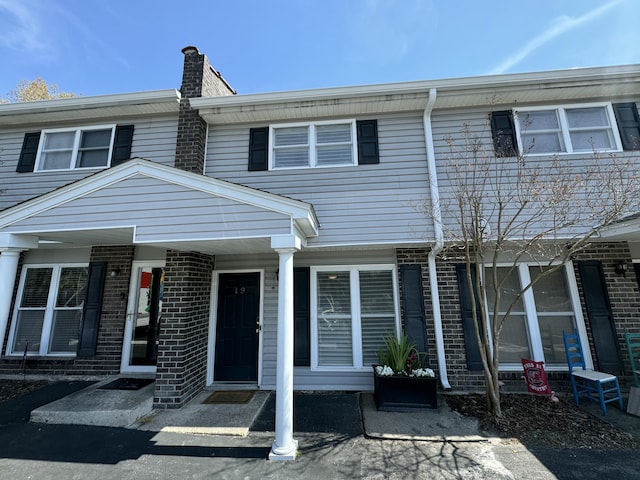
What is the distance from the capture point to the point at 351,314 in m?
5.60

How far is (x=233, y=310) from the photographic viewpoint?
5.75m

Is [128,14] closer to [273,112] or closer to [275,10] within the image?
[275,10]

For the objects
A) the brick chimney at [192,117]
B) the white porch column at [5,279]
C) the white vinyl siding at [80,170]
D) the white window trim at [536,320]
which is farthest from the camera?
the white vinyl siding at [80,170]

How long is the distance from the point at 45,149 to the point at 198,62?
12.5 feet

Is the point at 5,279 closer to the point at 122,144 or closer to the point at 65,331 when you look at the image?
the point at 65,331

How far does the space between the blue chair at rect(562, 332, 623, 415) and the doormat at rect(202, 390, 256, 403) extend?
17.4ft

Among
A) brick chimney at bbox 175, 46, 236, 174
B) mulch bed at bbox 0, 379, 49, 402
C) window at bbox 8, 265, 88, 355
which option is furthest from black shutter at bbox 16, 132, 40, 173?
mulch bed at bbox 0, 379, 49, 402

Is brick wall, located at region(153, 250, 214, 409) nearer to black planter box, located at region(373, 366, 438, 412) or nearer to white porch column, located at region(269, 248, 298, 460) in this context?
white porch column, located at region(269, 248, 298, 460)

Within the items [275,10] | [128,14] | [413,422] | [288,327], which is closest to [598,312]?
[413,422]

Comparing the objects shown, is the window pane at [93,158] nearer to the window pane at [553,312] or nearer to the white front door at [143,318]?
the white front door at [143,318]

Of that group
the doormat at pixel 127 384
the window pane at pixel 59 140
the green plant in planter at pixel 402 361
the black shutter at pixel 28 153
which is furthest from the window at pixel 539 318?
the black shutter at pixel 28 153

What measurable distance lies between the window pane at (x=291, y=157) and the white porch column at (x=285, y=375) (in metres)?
2.56

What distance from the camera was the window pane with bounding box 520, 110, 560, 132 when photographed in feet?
17.5

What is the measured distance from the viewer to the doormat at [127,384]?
4.93 m
